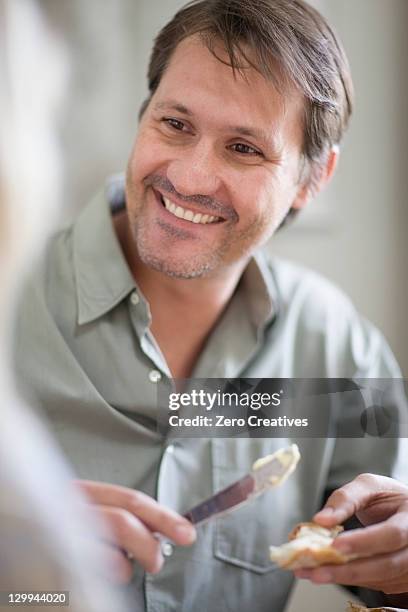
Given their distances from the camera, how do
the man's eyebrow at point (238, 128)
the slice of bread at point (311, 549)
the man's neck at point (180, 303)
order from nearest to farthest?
the slice of bread at point (311, 549)
the man's eyebrow at point (238, 128)
the man's neck at point (180, 303)

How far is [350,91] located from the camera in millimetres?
1038

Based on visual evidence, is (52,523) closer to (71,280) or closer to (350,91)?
(71,280)

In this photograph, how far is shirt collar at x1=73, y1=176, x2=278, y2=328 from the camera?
3.26ft

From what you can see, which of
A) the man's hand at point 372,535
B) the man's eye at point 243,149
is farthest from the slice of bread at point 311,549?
the man's eye at point 243,149

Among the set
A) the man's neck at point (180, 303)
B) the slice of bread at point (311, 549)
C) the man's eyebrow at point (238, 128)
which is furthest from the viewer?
the man's neck at point (180, 303)

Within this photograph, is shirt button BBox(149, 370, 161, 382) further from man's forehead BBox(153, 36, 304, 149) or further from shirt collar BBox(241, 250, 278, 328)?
man's forehead BBox(153, 36, 304, 149)

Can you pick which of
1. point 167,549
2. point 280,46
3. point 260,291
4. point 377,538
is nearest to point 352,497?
point 377,538

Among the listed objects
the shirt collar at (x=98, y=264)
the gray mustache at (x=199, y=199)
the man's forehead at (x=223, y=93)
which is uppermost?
the man's forehead at (x=223, y=93)

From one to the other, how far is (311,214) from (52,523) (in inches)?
Answer: 22.3

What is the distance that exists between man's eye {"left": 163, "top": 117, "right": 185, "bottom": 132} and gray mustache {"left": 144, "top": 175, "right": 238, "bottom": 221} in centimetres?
7

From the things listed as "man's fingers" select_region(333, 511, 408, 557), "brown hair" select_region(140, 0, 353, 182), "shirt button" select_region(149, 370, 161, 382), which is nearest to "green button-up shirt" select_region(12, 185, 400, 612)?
"shirt button" select_region(149, 370, 161, 382)

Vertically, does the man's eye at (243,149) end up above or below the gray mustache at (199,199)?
above

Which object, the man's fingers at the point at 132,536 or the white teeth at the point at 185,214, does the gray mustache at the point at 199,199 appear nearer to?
the white teeth at the point at 185,214

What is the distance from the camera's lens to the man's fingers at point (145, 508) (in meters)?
0.87
